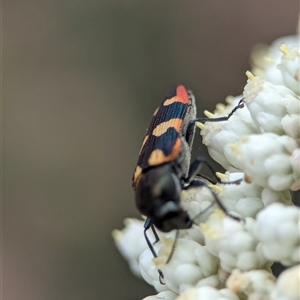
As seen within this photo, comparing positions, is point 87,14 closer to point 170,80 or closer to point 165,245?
point 170,80

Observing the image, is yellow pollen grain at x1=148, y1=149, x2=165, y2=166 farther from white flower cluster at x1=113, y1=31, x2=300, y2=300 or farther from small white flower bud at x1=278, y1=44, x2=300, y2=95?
small white flower bud at x1=278, y1=44, x2=300, y2=95

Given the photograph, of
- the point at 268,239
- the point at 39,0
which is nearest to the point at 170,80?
the point at 39,0

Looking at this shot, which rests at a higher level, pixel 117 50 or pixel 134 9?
pixel 134 9

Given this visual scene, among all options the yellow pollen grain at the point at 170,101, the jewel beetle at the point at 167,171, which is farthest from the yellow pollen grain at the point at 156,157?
the yellow pollen grain at the point at 170,101

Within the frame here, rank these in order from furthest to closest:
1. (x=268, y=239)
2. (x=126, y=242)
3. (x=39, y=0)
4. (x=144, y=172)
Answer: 1. (x=39, y=0)
2. (x=126, y=242)
3. (x=144, y=172)
4. (x=268, y=239)

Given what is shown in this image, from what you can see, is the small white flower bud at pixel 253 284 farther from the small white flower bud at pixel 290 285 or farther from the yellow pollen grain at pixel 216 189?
the yellow pollen grain at pixel 216 189

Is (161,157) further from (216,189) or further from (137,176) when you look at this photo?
(216,189)
